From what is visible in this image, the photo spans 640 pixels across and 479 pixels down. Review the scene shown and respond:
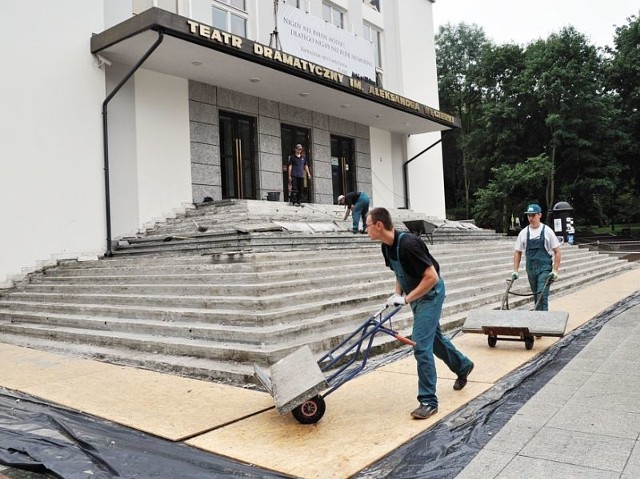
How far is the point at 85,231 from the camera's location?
12383 millimetres

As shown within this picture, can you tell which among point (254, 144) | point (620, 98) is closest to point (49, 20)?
point (254, 144)

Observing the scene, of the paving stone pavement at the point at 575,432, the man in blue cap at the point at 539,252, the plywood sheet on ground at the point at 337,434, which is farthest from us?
the man in blue cap at the point at 539,252

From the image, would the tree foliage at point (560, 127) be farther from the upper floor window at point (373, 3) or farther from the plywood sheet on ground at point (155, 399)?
the plywood sheet on ground at point (155, 399)

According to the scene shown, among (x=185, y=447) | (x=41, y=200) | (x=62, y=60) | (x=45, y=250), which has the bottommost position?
(x=185, y=447)

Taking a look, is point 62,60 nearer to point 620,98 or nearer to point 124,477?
point 124,477

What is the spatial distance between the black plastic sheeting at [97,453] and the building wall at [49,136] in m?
8.34

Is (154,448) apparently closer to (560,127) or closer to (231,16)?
(231,16)

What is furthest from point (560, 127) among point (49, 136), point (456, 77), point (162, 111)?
point (49, 136)

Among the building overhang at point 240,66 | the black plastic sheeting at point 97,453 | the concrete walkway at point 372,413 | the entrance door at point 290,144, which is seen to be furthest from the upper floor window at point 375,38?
the black plastic sheeting at point 97,453

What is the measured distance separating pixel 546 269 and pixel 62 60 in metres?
11.3

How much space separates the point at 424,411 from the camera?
13.5 ft

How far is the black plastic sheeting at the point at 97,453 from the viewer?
3.22 meters

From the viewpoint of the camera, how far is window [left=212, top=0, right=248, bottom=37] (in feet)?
51.8

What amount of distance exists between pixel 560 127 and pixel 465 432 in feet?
105
